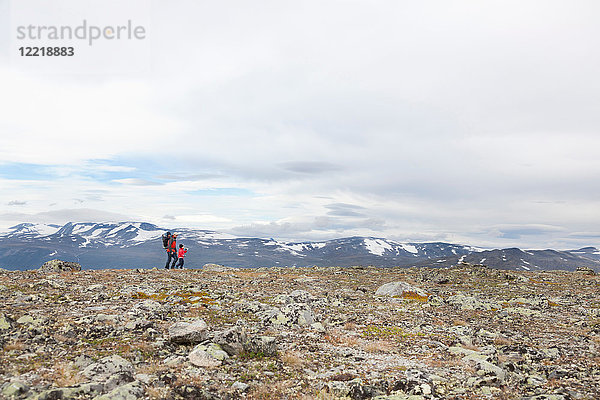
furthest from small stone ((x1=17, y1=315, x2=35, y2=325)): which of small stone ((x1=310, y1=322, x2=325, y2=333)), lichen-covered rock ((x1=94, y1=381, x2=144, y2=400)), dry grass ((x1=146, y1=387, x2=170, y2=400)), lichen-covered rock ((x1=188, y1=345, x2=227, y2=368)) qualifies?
small stone ((x1=310, y1=322, x2=325, y2=333))

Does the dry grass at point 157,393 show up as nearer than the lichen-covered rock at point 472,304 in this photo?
Yes

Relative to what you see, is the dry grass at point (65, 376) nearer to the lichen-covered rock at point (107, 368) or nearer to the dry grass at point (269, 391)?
the lichen-covered rock at point (107, 368)

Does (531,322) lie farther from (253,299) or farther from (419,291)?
(253,299)

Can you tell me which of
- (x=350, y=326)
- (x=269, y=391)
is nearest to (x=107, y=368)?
(x=269, y=391)

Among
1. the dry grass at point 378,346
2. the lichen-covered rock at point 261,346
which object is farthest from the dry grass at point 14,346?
the dry grass at point 378,346

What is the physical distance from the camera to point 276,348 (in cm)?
1619

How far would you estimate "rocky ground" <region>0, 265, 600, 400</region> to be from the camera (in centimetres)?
1199

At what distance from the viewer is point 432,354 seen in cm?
1695

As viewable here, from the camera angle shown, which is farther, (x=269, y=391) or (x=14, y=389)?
(x=269, y=391)

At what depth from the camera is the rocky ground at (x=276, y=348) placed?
11992 mm

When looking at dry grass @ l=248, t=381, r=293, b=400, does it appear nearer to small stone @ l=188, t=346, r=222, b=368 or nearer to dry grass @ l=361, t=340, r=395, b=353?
small stone @ l=188, t=346, r=222, b=368

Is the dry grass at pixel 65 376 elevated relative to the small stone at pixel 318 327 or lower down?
elevated

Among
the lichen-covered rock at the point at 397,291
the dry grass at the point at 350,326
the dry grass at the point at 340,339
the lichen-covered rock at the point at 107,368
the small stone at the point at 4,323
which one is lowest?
the lichen-covered rock at the point at 397,291

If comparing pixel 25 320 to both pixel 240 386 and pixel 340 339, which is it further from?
pixel 340 339
